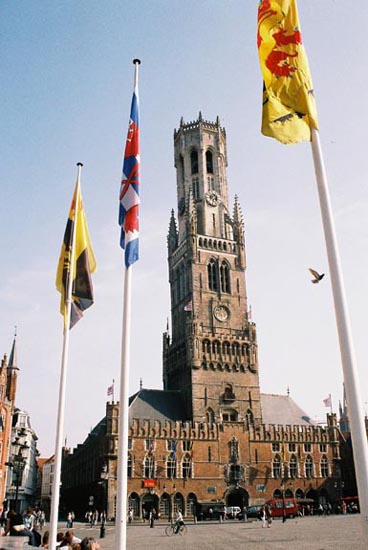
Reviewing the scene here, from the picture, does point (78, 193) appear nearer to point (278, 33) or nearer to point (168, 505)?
point (278, 33)

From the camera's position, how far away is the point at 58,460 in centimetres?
1406

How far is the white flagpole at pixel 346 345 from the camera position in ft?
27.7

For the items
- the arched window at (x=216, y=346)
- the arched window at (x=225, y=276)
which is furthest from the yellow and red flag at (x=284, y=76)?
the arched window at (x=225, y=276)

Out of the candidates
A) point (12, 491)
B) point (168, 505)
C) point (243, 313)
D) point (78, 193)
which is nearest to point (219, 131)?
point (243, 313)

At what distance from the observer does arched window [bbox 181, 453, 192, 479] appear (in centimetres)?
5806

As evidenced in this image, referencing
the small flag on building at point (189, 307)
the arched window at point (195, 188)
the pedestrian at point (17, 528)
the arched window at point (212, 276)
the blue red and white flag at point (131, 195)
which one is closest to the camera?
the pedestrian at point (17, 528)

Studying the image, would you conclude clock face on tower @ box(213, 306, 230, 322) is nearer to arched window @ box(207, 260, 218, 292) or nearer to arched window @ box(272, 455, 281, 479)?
arched window @ box(207, 260, 218, 292)

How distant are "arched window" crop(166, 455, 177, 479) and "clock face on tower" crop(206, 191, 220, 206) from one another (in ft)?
114

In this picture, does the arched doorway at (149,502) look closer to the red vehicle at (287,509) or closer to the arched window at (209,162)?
the red vehicle at (287,509)

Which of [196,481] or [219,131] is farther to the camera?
[219,131]

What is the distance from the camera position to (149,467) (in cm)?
5706

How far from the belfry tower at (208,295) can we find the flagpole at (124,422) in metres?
51.6

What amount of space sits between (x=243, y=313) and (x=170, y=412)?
15960 mm

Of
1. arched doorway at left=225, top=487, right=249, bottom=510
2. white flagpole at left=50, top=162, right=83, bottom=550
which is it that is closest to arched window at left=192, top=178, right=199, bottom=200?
arched doorway at left=225, top=487, right=249, bottom=510
